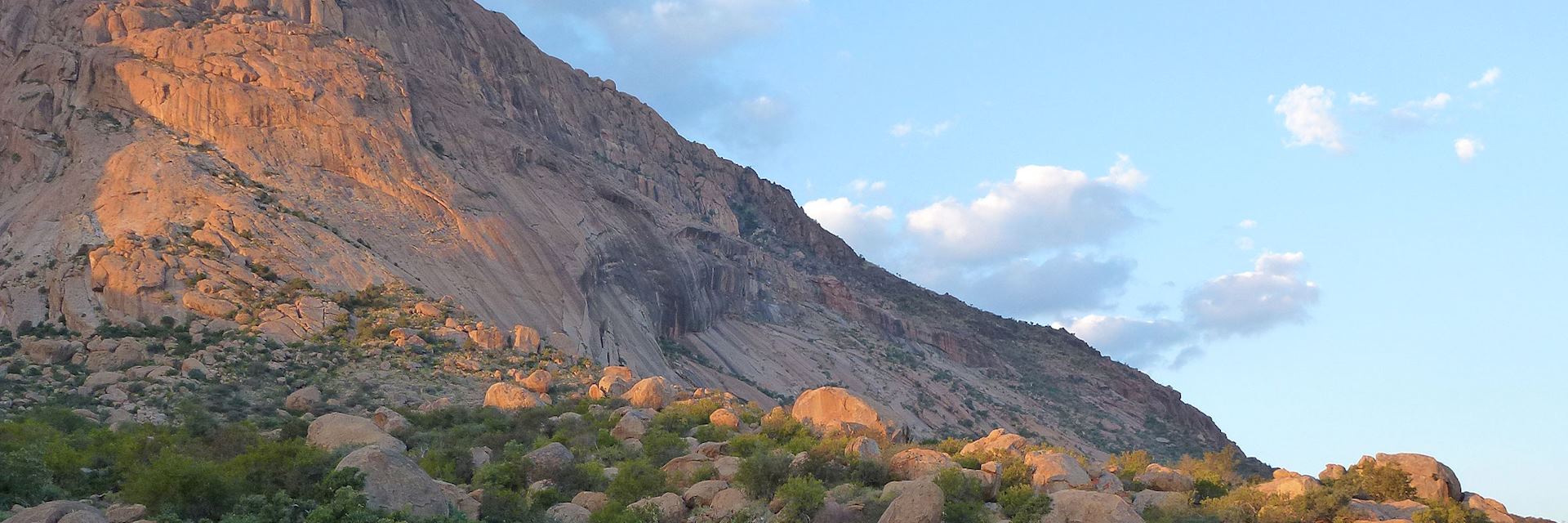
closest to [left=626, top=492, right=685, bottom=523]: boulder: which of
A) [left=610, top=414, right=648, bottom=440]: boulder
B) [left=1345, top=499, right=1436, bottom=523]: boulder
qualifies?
[left=610, top=414, right=648, bottom=440]: boulder

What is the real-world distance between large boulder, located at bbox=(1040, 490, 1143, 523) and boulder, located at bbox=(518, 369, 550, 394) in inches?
680

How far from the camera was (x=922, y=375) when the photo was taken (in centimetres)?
8844

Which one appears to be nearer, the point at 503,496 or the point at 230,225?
the point at 503,496

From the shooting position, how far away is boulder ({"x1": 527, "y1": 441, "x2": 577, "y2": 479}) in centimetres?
3131

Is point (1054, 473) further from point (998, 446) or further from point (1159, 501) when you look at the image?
point (998, 446)

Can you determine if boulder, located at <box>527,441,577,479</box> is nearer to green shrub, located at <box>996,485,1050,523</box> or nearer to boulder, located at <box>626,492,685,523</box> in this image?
boulder, located at <box>626,492,685,523</box>

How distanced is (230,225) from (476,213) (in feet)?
32.6

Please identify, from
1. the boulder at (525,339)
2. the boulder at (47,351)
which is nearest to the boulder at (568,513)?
Answer: the boulder at (525,339)

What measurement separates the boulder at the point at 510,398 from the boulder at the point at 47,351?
11.6m

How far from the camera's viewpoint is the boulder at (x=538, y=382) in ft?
134

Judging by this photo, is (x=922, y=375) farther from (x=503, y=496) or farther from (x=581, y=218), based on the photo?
(x=503, y=496)

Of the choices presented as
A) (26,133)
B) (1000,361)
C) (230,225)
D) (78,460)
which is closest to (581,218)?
(230,225)

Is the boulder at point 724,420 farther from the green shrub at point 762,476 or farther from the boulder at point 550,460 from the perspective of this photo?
the green shrub at point 762,476

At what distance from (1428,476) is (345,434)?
81.2 ft
